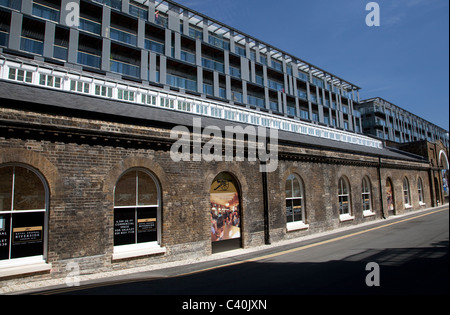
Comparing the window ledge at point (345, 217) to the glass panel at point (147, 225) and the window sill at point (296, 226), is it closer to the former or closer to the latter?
the window sill at point (296, 226)

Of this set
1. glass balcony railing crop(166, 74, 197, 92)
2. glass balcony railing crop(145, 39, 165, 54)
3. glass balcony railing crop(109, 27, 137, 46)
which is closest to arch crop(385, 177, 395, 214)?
glass balcony railing crop(166, 74, 197, 92)

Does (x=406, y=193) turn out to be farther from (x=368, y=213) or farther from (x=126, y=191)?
(x=126, y=191)

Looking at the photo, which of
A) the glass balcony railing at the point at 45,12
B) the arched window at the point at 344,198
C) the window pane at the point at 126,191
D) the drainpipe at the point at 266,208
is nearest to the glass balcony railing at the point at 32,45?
the glass balcony railing at the point at 45,12

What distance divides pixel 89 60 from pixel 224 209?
101 ft

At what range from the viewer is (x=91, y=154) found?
29.3ft

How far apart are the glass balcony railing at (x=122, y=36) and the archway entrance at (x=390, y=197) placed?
112 feet

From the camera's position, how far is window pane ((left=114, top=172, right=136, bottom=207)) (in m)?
9.45

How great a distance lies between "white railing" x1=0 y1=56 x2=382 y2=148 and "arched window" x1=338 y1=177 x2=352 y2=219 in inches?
200

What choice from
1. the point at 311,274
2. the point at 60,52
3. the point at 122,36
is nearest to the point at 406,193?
the point at 311,274

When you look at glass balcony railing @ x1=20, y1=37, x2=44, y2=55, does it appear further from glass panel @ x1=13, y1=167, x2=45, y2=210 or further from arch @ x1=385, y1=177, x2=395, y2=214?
arch @ x1=385, y1=177, x2=395, y2=214

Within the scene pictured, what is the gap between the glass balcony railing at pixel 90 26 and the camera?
34.8 metres

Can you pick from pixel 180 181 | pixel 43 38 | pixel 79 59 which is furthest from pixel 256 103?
pixel 180 181
